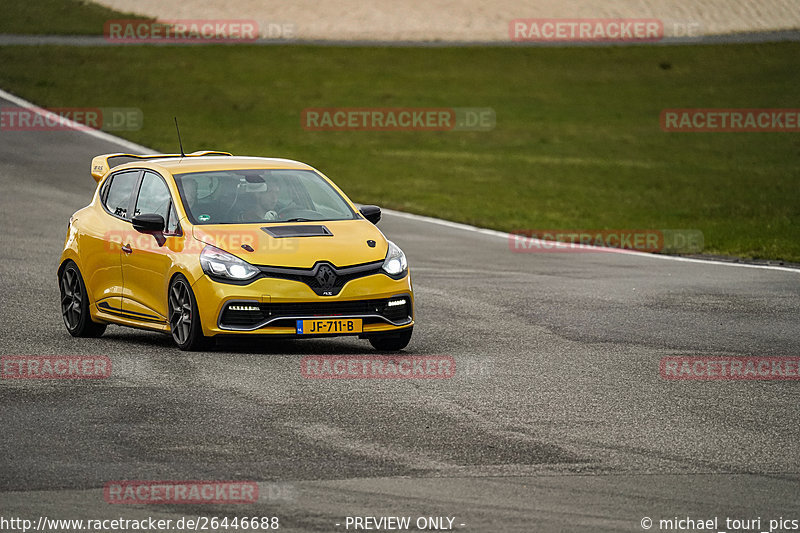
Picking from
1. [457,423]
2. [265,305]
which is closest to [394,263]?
[265,305]

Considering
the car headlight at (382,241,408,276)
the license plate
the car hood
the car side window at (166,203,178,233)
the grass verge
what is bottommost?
the license plate

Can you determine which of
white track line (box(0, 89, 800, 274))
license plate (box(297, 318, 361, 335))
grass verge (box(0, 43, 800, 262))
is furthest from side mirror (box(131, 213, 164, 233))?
grass verge (box(0, 43, 800, 262))

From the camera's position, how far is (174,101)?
42781mm

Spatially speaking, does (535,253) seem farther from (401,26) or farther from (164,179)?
(401,26)

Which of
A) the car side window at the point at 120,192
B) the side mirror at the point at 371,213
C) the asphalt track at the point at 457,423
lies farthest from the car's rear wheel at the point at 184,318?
the side mirror at the point at 371,213

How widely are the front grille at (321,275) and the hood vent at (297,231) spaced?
405 mm

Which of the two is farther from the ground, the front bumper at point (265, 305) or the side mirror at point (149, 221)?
the side mirror at point (149, 221)

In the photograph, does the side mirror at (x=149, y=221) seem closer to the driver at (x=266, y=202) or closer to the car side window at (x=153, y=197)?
the car side window at (x=153, y=197)

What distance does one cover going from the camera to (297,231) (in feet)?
38.9

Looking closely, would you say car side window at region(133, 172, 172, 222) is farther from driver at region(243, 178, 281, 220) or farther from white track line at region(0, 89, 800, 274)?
white track line at region(0, 89, 800, 274)

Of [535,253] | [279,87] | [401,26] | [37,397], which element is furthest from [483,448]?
[401,26]

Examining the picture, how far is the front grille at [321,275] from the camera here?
37.4 feet

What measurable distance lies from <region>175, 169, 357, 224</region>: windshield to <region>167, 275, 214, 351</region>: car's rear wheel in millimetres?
675

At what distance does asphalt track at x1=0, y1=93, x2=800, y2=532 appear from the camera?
689 cm
